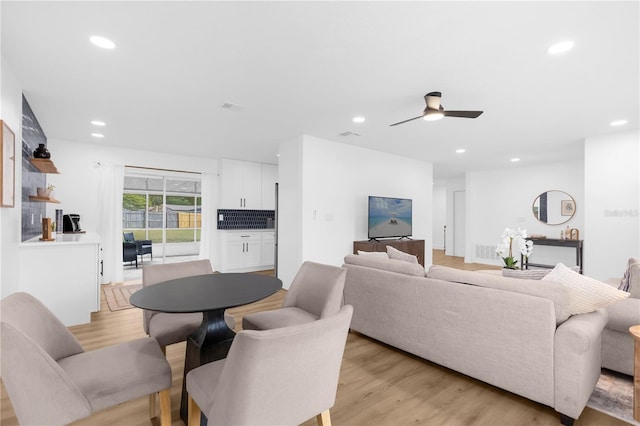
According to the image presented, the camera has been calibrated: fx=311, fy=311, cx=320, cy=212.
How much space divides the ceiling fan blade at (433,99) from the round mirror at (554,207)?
5779 mm

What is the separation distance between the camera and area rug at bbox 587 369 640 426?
6.26ft

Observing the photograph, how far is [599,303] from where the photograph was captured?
6.30 ft

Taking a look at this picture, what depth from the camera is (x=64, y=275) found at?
3459mm

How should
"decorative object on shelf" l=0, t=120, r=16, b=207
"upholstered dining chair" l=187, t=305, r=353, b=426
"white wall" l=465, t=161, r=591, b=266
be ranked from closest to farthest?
"upholstered dining chair" l=187, t=305, r=353, b=426, "decorative object on shelf" l=0, t=120, r=16, b=207, "white wall" l=465, t=161, r=591, b=266

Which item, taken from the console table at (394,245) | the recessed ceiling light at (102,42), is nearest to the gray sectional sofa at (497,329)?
the console table at (394,245)

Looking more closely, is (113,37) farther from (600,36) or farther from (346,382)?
(600,36)

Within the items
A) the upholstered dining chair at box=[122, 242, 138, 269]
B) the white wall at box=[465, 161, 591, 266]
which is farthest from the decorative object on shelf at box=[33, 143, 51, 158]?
the white wall at box=[465, 161, 591, 266]

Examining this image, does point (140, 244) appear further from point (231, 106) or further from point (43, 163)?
point (231, 106)

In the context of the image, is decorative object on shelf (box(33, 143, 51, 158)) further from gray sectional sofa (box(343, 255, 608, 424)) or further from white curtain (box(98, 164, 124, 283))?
gray sectional sofa (box(343, 255, 608, 424))

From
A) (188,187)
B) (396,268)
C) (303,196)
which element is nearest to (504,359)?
(396,268)

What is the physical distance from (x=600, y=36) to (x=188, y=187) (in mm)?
6875

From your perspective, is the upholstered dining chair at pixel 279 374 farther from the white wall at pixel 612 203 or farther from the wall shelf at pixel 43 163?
the white wall at pixel 612 203

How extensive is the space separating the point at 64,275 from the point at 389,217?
504 cm

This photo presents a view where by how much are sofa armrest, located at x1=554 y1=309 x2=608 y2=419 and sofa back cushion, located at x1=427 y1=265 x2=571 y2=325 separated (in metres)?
0.09
